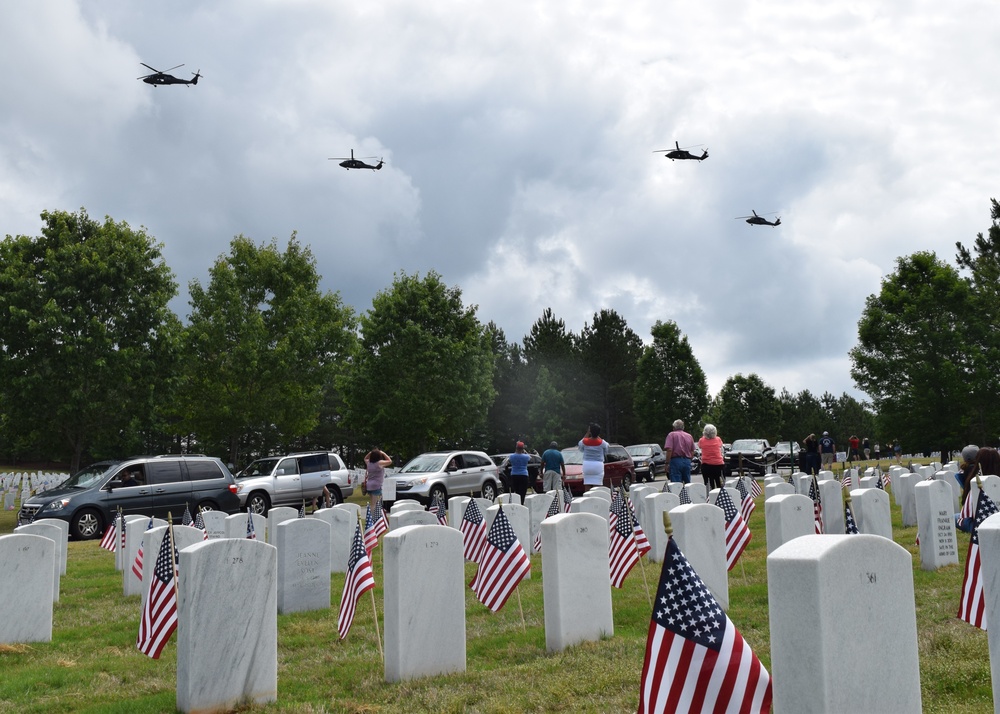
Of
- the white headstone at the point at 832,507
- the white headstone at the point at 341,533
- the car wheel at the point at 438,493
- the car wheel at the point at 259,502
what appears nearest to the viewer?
the white headstone at the point at 341,533

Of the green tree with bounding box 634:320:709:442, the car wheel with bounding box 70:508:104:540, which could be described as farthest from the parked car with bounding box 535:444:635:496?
the green tree with bounding box 634:320:709:442

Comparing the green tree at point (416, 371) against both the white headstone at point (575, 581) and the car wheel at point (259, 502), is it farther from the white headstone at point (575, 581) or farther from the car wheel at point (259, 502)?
the white headstone at point (575, 581)

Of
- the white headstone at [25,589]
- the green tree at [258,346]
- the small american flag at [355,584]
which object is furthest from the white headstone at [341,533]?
the green tree at [258,346]

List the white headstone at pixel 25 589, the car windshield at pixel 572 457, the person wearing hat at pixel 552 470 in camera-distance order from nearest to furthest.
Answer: the white headstone at pixel 25 589, the person wearing hat at pixel 552 470, the car windshield at pixel 572 457

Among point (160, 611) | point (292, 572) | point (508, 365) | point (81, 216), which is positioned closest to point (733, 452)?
point (81, 216)

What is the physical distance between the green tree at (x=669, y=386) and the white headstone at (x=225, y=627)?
5602cm

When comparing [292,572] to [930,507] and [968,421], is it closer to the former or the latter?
[930,507]

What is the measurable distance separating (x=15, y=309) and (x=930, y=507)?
2089cm

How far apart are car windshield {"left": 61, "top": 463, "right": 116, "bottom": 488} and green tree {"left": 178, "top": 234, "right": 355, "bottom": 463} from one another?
33.6ft

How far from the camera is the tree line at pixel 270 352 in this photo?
73.7ft

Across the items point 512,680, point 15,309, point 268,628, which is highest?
point 15,309

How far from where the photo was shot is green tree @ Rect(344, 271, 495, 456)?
34.0 meters

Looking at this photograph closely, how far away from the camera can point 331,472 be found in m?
22.9

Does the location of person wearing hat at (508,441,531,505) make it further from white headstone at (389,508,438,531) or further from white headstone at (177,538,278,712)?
white headstone at (177,538,278,712)
